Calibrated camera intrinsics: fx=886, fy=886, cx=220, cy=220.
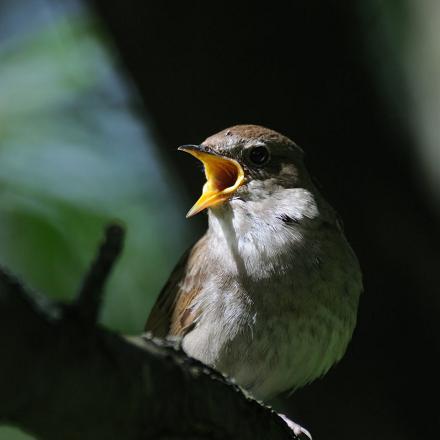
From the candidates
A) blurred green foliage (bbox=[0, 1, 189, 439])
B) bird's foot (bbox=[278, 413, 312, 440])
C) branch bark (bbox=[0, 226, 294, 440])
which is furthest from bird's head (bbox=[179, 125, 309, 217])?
branch bark (bbox=[0, 226, 294, 440])

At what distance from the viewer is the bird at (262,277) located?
4.16 metres

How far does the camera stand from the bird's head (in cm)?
460

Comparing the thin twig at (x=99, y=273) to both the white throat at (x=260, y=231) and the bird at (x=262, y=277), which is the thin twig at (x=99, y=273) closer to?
the bird at (x=262, y=277)

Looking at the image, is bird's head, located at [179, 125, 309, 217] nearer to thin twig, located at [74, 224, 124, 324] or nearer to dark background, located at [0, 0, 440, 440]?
dark background, located at [0, 0, 440, 440]

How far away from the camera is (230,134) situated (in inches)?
186

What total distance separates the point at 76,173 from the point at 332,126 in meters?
2.26

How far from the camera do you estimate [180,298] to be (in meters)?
4.64

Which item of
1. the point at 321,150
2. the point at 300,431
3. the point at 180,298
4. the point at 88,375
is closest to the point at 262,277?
the point at 180,298

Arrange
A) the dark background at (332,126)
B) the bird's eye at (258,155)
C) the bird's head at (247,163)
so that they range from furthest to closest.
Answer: the dark background at (332,126), the bird's eye at (258,155), the bird's head at (247,163)

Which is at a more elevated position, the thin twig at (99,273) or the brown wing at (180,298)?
the thin twig at (99,273)

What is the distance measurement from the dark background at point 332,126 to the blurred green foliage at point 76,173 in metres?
0.59

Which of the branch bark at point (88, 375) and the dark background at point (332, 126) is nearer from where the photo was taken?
the branch bark at point (88, 375)

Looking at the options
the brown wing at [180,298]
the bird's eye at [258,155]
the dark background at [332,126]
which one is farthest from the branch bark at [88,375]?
the dark background at [332,126]

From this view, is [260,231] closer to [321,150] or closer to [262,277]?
[262,277]
